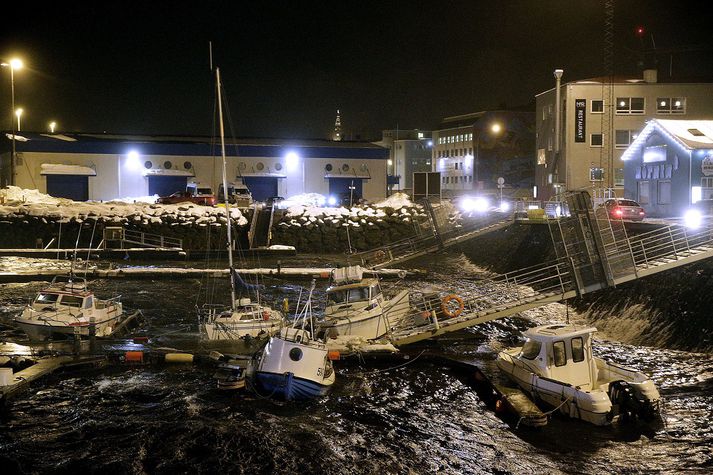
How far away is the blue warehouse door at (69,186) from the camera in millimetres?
65500

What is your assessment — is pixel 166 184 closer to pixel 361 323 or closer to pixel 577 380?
pixel 361 323

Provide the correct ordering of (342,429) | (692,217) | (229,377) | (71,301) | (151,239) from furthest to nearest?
1. (151,239)
2. (692,217)
3. (71,301)
4. (229,377)
5. (342,429)

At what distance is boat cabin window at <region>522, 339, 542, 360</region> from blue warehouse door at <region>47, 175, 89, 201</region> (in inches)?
2142

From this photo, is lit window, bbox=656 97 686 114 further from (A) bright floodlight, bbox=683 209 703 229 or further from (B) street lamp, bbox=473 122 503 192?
(B) street lamp, bbox=473 122 503 192

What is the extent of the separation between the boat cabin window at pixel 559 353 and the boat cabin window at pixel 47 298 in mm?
19446

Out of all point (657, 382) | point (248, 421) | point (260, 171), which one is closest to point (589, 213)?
point (657, 382)

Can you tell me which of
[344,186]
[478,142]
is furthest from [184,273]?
[478,142]

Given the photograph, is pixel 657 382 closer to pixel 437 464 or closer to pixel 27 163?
pixel 437 464

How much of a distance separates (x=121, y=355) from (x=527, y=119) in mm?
94034

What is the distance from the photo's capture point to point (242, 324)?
27.5m

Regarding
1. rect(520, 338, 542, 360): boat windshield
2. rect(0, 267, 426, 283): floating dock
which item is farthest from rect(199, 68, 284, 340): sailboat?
rect(0, 267, 426, 283): floating dock

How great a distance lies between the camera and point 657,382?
875 inches

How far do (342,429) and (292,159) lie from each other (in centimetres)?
5642

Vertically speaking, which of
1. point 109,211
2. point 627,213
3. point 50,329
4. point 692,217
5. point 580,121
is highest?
point 580,121
